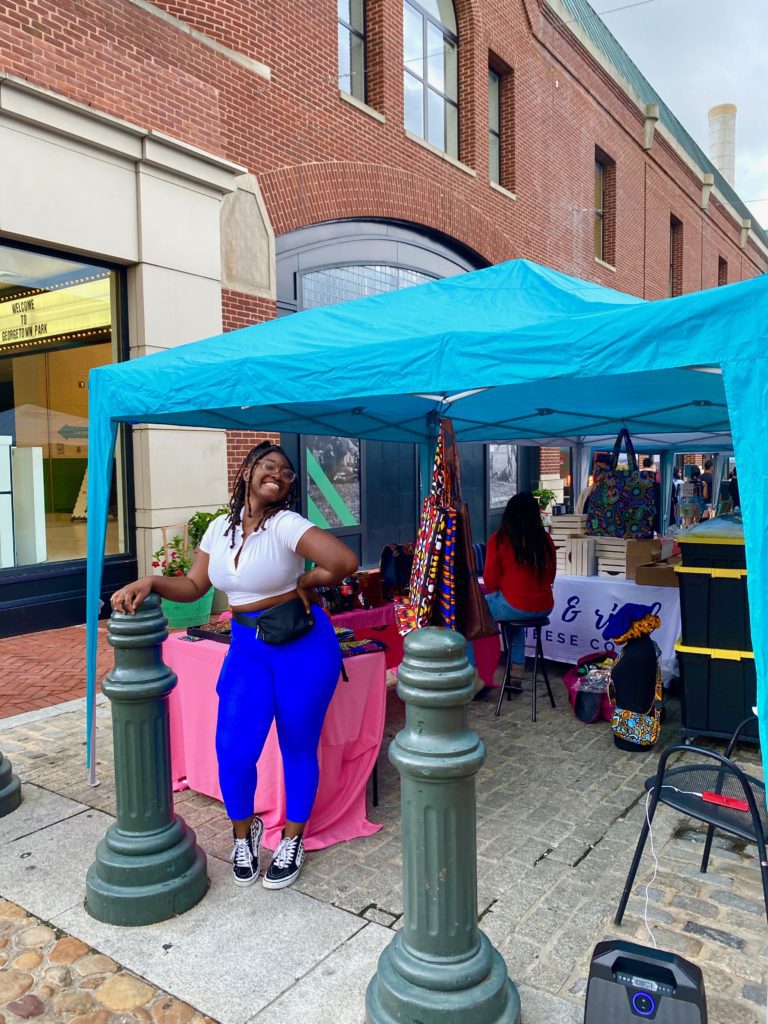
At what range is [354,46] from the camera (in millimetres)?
11648

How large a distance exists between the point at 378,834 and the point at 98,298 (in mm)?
6922

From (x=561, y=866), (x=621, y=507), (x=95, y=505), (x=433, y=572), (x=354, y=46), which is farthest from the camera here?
(x=354, y=46)

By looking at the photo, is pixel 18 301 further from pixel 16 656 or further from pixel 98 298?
pixel 16 656

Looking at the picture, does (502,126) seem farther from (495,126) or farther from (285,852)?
(285,852)

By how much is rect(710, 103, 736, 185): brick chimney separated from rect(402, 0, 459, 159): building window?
35.1m

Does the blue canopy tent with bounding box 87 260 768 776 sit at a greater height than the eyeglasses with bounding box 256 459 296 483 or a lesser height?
greater

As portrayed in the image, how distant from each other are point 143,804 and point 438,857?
1464 mm

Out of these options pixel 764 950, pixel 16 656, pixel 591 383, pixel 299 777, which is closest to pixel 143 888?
pixel 299 777

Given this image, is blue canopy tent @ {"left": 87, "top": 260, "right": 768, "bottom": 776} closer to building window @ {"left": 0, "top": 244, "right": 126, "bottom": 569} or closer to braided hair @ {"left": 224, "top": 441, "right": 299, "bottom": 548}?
braided hair @ {"left": 224, "top": 441, "right": 299, "bottom": 548}

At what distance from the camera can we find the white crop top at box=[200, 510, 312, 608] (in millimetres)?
3143

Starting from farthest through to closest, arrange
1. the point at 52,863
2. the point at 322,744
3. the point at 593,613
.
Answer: the point at 593,613 < the point at 322,744 < the point at 52,863

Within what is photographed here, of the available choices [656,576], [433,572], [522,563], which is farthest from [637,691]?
[433,572]

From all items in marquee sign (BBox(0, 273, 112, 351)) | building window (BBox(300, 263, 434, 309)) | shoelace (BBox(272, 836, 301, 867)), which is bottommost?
shoelace (BBox(272, 836, 301, 867))

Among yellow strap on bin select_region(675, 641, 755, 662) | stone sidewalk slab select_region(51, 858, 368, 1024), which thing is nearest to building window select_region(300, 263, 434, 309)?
yellow strap on bin select_region(675, 641, 755, 662)
